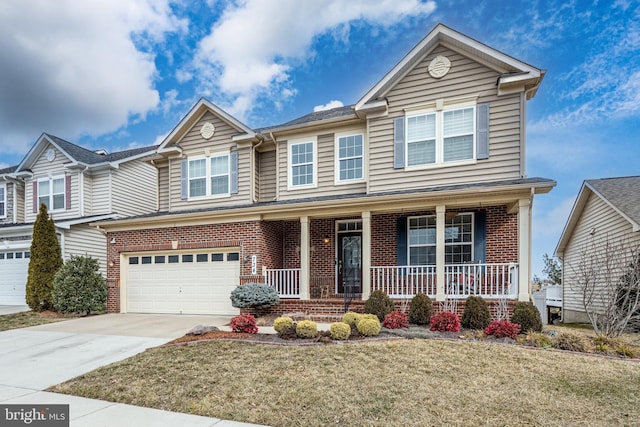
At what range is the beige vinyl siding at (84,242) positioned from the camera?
1501cm

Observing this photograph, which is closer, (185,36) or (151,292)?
(151,292)

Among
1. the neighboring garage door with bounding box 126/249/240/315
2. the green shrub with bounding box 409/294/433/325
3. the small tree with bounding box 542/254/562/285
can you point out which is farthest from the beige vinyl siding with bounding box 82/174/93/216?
the small tree with bounding box 542/254/562/285

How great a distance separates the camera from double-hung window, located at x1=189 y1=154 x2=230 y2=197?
42.9 ft

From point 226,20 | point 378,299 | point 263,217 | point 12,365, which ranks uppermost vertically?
point 226,20

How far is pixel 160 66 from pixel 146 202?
8.13 meters

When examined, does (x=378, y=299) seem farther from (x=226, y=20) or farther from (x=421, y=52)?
(x=226, y=20)

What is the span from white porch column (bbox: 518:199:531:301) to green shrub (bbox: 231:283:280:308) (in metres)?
6.47

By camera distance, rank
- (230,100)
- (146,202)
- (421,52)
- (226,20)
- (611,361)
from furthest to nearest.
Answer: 1. (230,100)
2. (146,202)
3. (226,20)
4. (421,52)
5. (611,361)

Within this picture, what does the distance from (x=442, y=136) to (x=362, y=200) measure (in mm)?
3112

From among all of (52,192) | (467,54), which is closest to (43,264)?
(52,192)

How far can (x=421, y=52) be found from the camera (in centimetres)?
1043

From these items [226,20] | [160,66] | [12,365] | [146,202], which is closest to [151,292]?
[12,365]

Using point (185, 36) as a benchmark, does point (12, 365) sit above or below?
below

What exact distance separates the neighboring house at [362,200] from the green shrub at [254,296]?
0.68 metres
